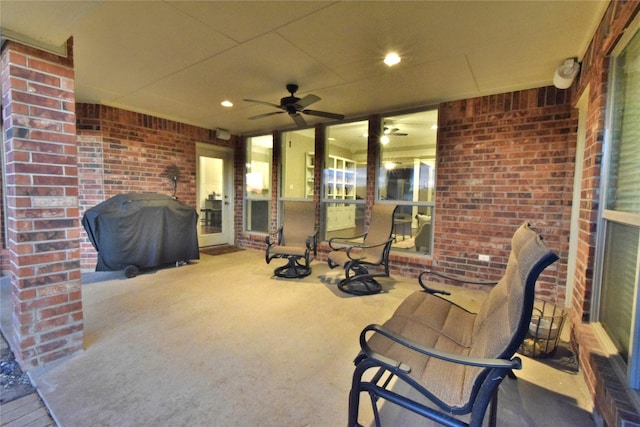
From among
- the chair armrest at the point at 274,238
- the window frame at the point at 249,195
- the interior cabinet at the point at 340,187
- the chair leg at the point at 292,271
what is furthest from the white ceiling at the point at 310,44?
the chair leg at the point at 292,271

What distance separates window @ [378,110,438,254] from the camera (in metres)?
4.00

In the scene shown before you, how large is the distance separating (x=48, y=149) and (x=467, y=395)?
105 inches

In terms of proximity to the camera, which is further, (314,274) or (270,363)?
(314,274)

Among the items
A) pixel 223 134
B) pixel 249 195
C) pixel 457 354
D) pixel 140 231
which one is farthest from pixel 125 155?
pixel 457 354

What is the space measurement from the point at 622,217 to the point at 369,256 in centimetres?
230

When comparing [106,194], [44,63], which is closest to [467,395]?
[44,63]

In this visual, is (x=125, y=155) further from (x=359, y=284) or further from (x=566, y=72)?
(x=566, y=72)

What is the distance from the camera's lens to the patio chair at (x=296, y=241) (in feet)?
12.6

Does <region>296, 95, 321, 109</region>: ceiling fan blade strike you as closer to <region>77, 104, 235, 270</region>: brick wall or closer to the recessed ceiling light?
the recessed ceiling light

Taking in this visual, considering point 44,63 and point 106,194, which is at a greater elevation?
point 44,63

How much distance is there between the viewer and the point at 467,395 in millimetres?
1065

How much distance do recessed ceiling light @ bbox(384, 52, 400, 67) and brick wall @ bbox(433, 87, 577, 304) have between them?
1391mm

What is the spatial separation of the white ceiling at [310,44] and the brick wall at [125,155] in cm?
51

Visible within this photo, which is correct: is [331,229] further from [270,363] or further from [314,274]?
[270,363]
